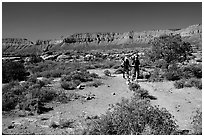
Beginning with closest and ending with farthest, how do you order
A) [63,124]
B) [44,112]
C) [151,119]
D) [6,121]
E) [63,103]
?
[151,119]
[63,124]
[6,121]
[44,112]
[63,103]

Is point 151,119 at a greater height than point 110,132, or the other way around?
point 151,119

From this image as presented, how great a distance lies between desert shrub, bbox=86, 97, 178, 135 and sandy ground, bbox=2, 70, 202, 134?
5.89 ft

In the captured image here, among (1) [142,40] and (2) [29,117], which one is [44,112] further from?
(1) [142,40]

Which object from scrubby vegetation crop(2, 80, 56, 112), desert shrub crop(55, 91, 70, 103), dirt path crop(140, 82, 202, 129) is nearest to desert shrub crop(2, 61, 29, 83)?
scrubby vegetation crop(2, 80, 56, 112)

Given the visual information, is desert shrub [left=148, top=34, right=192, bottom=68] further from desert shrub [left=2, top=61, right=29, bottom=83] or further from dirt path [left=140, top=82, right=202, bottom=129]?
desert shrub [left=2, top=61, right=29, bottom=83]

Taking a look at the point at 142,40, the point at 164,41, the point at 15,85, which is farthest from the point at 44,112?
the point at 142,40

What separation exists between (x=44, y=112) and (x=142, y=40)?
177165mm

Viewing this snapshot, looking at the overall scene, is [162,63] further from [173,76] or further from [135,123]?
[135,123]

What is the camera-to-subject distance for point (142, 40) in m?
182

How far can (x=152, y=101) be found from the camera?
10812 millimetres

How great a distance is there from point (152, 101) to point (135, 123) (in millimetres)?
5331

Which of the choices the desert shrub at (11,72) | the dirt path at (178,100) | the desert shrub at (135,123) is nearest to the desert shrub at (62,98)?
the dirt path at (178,100)

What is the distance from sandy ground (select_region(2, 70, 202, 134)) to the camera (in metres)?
8.95

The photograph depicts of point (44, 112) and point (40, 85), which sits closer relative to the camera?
point (44, 112)
